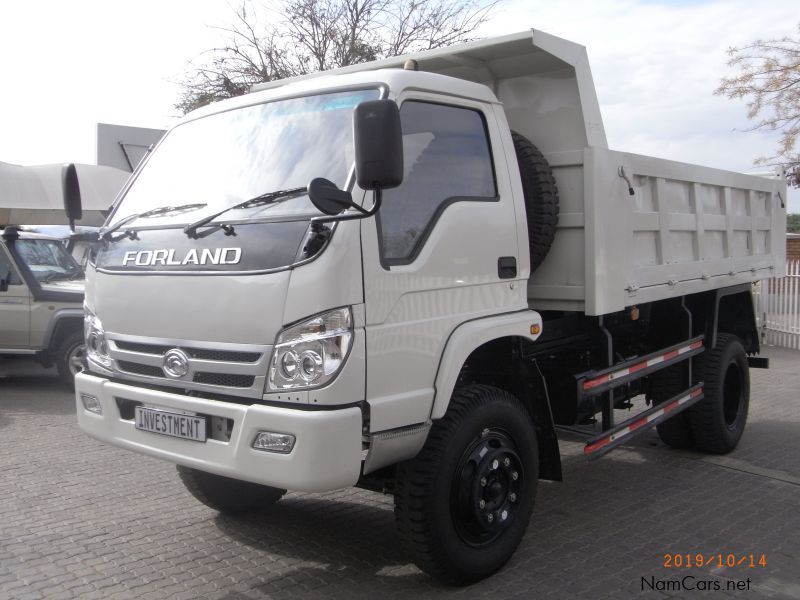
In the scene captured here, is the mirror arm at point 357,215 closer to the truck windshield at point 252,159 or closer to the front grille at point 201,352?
the truck windshield at point 252,159

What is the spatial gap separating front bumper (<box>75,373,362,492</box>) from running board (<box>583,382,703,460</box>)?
6.45 ft

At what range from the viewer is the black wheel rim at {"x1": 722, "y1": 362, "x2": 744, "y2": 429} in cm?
651

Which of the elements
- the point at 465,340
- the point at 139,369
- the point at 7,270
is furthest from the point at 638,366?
the point at 7,270

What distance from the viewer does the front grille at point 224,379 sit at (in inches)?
127

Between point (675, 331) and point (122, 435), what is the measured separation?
13.9 feet

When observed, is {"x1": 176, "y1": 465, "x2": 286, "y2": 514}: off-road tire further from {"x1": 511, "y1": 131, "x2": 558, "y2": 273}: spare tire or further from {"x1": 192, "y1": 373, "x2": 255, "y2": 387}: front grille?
{"x1": 511, "y1": 131, "x2": 558, "y2": 273}: spare tire

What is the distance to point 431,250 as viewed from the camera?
11.8 feet

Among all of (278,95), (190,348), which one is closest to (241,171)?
(278,95)

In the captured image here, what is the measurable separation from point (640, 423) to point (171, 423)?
3183mm

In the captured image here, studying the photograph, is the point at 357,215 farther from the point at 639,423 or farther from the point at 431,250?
the point at 639,423

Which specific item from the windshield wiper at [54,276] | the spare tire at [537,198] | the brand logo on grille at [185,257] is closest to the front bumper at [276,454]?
the brand logo on grille at [185,257]

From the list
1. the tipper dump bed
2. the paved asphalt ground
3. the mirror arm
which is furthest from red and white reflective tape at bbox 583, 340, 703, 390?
the mirror arm

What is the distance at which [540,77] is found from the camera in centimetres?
475

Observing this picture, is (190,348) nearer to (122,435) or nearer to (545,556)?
(122,435)
